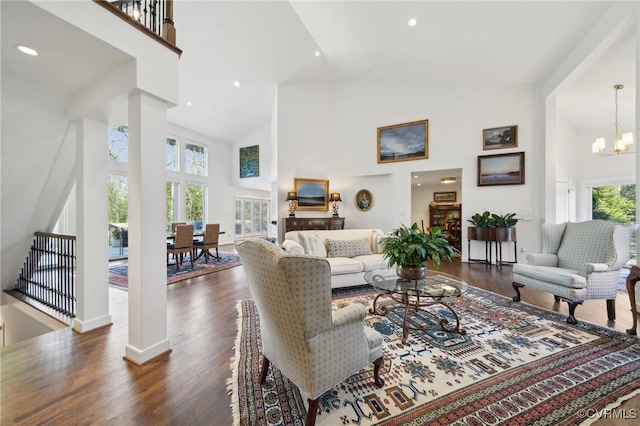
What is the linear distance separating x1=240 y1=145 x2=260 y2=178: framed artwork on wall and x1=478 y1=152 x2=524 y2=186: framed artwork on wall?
6.98 m

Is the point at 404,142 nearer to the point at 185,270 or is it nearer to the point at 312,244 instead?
the point at 312,244

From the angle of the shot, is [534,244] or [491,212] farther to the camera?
[491,212]

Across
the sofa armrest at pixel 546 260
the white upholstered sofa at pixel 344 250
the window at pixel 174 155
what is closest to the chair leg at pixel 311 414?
the white upholstered sofa at pixel 344 250

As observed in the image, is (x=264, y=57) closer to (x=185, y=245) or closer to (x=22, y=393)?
(x=185, y=245)

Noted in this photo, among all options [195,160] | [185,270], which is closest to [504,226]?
[185,270]

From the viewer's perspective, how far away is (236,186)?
385 inches

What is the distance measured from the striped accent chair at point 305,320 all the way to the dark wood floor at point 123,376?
1.82 ft

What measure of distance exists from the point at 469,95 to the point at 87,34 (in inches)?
266

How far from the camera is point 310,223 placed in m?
6.49

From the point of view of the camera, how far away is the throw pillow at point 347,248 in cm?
403

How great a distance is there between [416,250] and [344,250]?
1.75m

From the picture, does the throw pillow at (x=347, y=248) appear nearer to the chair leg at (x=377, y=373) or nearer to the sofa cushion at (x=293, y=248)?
the sofa cushion at (x=293, y=248)

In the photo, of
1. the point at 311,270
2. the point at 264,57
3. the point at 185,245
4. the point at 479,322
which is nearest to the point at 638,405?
the point at 479,322

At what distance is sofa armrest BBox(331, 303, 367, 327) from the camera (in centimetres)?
136
